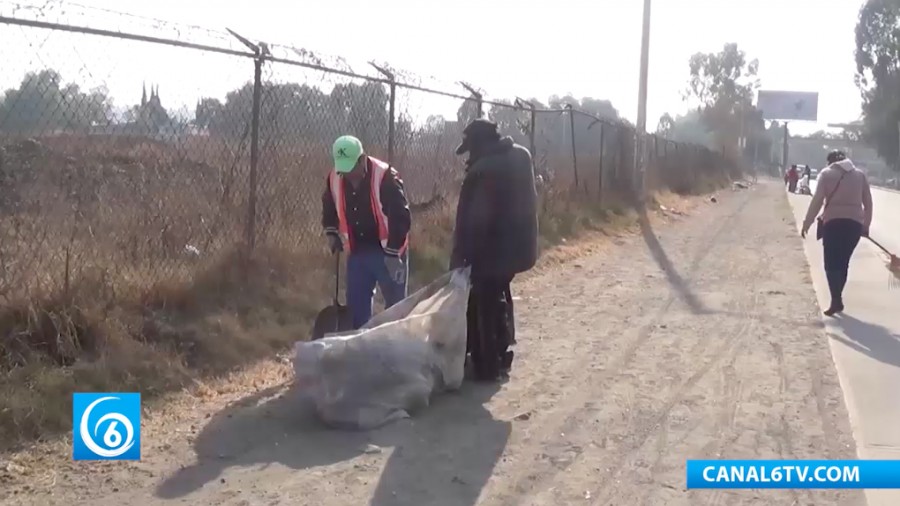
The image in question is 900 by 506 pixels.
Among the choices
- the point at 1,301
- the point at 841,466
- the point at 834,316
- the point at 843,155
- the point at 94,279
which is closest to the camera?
the point at 841,466

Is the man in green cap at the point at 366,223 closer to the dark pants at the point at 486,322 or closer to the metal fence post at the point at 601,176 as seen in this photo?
the dark pants at the point at 486,322

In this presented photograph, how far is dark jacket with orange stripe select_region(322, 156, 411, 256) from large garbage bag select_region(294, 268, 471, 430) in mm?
432

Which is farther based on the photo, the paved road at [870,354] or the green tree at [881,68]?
the green tree at [881,68]

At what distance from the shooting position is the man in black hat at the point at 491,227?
6.11 m

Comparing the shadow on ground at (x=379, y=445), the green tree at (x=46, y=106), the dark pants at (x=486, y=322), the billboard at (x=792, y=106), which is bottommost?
the shadow on ground at (x=379, y=445)

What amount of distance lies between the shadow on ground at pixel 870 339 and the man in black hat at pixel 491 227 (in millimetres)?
3023

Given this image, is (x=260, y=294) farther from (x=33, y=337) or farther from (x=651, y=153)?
(x=651, y=153)

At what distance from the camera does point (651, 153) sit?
26375mm

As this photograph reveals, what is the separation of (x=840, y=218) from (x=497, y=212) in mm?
4542

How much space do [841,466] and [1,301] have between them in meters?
4.45

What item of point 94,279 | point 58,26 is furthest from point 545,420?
point 58,26

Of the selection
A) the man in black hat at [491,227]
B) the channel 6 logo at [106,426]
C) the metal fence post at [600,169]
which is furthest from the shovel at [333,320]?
the metal fence post at [600,169]

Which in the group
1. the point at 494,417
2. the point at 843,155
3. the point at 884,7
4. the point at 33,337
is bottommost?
the point at 494,417

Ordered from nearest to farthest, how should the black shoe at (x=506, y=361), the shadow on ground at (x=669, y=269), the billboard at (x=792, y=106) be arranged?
1. the black shoe at (x=506, y=361)
2. the shadow on ground at (x=669, y=269)
3. the billboard at (x=792, y=106)
